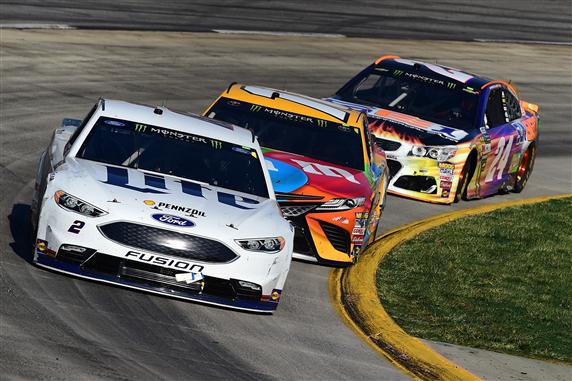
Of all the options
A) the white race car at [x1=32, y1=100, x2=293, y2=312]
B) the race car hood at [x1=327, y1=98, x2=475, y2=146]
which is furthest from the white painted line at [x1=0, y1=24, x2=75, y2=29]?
the white race car at [x1=32, y1=100, x2=293, y2=312]

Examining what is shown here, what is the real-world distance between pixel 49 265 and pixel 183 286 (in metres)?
1.08

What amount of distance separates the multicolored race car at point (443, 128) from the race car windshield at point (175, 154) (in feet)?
16.5

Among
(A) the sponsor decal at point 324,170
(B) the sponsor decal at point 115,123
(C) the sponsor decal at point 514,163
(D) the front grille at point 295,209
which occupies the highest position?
(B) the sponsor decal at point 115,123

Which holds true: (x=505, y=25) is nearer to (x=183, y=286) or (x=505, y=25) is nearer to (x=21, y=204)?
(x=21, y=204)

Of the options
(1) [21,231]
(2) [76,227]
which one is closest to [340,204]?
(1) [21,231]

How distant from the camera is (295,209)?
482 inches

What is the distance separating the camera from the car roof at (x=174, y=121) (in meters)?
11.7

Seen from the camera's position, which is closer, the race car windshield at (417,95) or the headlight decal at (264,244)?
the headlight decal at (264,244)

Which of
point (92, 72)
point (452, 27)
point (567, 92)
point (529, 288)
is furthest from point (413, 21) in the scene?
point (529, 288)

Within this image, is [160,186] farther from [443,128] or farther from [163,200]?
[443,128]

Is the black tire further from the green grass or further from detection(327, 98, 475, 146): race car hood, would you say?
the green grass

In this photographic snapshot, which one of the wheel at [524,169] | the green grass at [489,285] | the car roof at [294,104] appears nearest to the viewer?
the green grass at [489,285]

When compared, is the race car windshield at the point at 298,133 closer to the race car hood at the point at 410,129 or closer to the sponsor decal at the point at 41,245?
the race car hood at the point at 410,129

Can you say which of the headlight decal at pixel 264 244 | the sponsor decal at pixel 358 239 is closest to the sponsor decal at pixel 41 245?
the headlight decal at pixel 264 244
